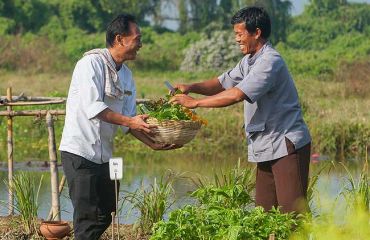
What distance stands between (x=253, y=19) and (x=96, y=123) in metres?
1.02

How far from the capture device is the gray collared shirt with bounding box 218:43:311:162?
5.54 meters

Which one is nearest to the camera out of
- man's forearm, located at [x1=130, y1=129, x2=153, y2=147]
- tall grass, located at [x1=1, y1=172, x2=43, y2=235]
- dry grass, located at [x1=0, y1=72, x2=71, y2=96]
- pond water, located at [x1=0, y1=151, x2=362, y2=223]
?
man's forearm, located at [x1=130, y1=129, x2=153, y2=147]

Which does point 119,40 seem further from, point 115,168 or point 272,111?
point 272,111

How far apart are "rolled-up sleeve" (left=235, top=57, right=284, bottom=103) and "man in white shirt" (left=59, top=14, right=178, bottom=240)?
616 millimetres

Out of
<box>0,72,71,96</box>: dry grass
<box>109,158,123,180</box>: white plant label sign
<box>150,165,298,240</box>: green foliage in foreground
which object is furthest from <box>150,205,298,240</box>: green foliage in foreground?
<box>0,72,71,96</box>: dry grass

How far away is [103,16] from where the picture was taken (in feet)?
159

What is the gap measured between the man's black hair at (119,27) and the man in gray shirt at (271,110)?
0.46m

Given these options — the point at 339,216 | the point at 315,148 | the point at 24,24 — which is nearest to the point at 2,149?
the point at 315,148

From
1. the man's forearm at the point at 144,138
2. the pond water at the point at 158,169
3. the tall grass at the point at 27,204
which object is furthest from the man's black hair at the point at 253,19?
the pond water at the point at 158,169

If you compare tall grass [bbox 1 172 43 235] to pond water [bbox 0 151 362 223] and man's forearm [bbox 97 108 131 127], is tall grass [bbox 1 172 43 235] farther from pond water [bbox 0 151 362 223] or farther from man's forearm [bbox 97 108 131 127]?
pond water [bbox 0 151 362 223]

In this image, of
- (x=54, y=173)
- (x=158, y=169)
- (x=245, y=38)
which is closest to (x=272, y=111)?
(x=245, y=38)

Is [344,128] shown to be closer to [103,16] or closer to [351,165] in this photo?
[351,165]

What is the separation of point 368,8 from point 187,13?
51.7 ft

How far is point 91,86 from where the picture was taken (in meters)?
5.50
